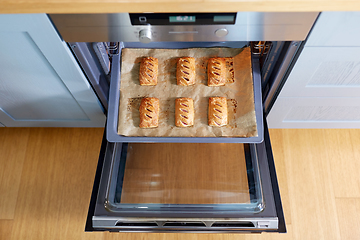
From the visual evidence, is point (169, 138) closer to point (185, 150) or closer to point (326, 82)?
point (185, 150)

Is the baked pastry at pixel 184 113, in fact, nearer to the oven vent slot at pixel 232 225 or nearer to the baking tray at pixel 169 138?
the baking tray at pixel 169 138

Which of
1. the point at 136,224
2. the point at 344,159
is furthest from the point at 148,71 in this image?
the point at 344,159

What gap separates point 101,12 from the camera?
0.71 meters

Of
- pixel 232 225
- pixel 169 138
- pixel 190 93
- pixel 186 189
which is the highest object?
pixel 190 93

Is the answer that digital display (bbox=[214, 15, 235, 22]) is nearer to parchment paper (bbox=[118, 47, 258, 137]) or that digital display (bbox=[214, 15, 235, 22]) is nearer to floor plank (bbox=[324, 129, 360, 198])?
parchment paper (bbox=[118, 47, 258, 137])

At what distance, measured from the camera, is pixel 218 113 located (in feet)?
3.06

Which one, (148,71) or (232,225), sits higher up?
(148,71)

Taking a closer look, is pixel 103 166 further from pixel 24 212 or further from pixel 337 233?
pixel 337 233

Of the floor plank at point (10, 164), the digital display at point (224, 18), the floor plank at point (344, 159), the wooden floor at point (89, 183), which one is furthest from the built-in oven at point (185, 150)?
the floor plank at point (10, 164)

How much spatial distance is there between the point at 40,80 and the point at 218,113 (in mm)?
638

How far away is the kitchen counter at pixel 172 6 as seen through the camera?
2.20ft

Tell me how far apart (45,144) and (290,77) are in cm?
125

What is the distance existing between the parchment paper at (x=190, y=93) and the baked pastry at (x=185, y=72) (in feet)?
0.07

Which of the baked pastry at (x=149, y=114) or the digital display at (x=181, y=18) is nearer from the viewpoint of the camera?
the digital display at (x=181, y=18)
